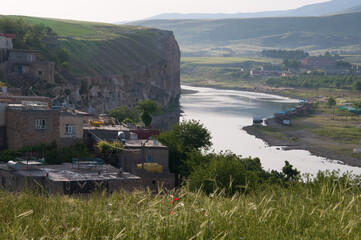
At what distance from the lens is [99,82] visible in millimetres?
98375

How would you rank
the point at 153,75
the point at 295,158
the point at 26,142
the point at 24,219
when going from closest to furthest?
the point at 24,219, the point at 26,142, the point at 295,158, the point at 153,75

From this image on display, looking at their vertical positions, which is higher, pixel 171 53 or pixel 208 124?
pixel 171 53

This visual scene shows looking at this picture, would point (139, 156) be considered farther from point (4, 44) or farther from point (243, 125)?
point (243, 125)

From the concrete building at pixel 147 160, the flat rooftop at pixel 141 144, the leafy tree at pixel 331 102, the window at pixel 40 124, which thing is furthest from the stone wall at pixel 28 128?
the leafy tree at pixel 331 102

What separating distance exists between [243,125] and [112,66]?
29584 mm

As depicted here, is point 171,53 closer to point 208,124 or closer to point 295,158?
point 208,124

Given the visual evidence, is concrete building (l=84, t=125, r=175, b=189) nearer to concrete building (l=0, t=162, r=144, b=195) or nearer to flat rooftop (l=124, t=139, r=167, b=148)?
flat rooftop (l=124, t=139, r=167, b=148)

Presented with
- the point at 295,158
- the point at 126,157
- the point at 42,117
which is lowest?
the point at 295,158

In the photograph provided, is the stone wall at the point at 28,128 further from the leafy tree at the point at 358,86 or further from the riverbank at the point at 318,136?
the leafy tree at the point at 358,86

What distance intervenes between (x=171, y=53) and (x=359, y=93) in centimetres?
5928

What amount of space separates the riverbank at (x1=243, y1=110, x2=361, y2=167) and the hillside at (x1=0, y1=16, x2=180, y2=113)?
88.5ft

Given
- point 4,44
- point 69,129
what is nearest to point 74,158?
point 69,129

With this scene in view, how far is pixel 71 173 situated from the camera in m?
28.5

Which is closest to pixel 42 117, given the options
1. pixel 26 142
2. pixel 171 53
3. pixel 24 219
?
pixel 26 142
